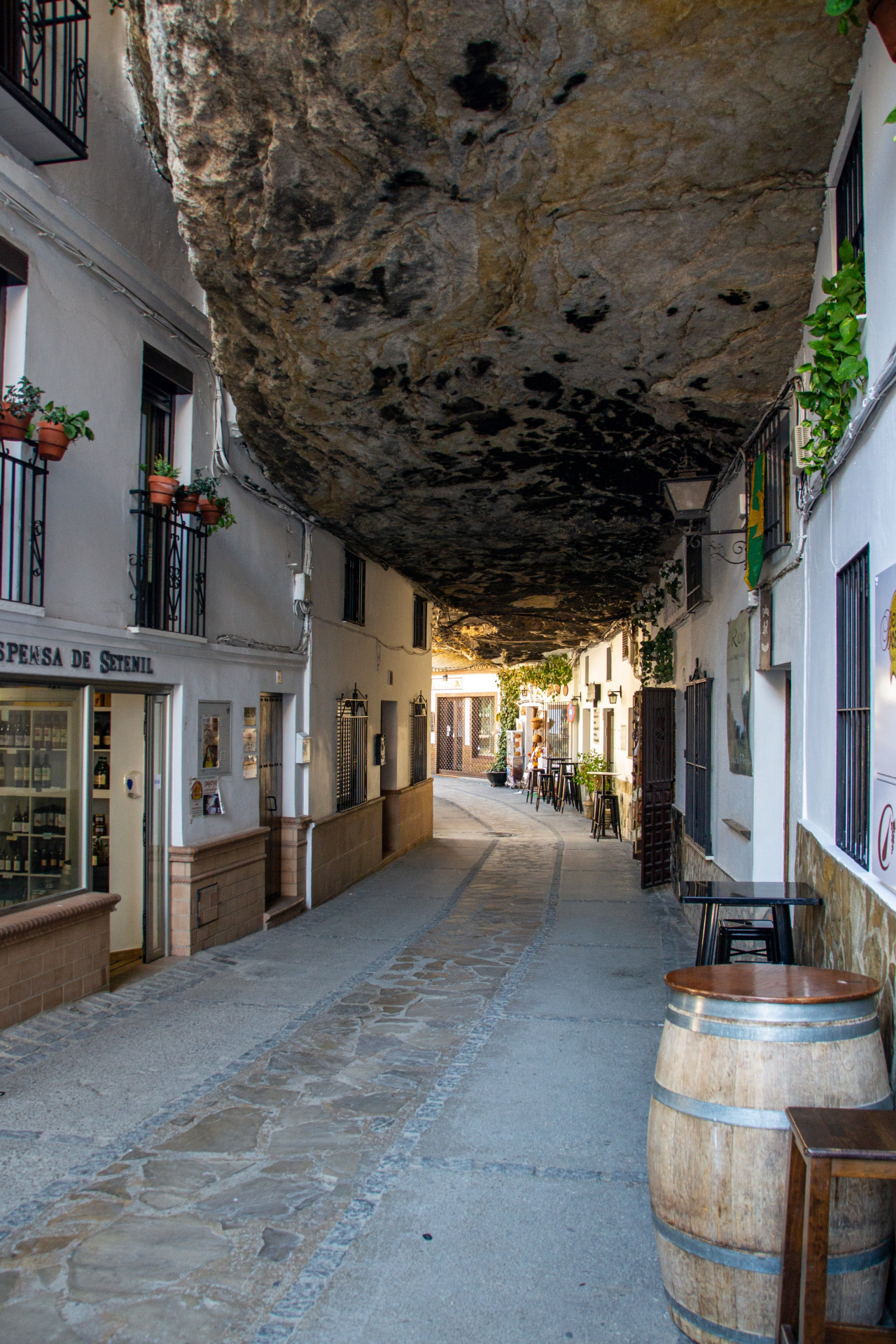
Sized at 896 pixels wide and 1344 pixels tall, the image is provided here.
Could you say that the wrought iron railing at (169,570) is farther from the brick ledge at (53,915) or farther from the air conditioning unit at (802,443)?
the air conditioning unit at (802,443)

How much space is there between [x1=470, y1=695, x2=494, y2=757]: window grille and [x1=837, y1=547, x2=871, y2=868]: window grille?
92.3 feet

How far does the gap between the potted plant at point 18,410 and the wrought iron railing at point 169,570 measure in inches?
→ 52.3

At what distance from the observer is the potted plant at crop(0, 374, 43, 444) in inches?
192

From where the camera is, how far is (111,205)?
618 cm

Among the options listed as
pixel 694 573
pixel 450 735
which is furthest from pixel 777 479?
pixel 450 735

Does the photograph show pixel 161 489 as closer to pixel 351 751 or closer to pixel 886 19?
pixel 886 19

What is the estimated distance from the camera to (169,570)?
6.75 m

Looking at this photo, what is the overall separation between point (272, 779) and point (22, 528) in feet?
14.1

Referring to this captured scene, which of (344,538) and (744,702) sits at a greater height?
(344,538)

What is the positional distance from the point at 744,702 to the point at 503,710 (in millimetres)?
22461

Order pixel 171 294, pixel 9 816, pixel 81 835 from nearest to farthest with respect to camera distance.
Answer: pixel 9 816 < pixel 81 835 < pixel 171 294

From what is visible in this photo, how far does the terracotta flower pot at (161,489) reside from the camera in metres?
6.31

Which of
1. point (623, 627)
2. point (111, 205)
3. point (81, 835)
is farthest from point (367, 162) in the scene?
point (623, 627)

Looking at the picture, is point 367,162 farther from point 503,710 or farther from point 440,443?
point 503,710
